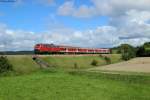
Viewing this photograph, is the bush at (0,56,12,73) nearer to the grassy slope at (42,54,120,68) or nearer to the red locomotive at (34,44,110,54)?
the grassy slope at (42,54,120,68)

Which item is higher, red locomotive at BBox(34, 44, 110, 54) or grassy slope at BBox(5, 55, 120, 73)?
red locomotive at BBox(34, 44, 110, 54)

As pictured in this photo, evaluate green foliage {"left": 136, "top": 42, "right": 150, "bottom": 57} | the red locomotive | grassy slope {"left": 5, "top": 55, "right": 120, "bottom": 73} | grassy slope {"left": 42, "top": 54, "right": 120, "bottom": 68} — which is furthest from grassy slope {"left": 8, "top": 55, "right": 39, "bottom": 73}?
green foliage {"left": 136, "top": 42, "right": 150, "bottom": 57}

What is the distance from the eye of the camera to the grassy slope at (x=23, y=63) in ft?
245

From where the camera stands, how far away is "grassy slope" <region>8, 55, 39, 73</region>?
74.7 m

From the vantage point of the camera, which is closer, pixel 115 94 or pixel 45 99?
pixel 45 99

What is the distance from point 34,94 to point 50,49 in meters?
74.6

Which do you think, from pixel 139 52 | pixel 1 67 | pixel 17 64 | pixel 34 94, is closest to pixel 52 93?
pixel 34 94

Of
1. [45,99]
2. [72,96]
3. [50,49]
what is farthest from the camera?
[50,49]

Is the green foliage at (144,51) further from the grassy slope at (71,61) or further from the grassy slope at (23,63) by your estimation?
the grassy slope at (23,63)

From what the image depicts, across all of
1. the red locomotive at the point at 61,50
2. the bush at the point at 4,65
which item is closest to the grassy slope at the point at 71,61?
the red locomotive at the point at 61,50

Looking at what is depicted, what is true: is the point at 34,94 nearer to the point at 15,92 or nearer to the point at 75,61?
the point at 15,92

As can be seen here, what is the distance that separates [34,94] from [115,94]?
687 centimetres

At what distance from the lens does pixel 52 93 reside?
2883 centimetres

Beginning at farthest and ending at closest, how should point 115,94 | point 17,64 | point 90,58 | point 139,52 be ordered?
point 139,52 → point 90,58 → point 17,64 → point 115,94
